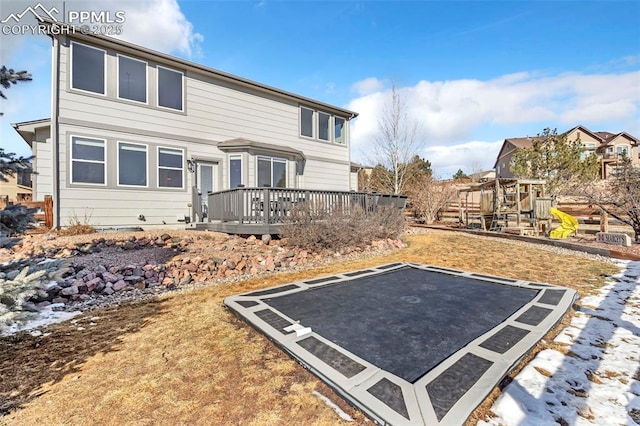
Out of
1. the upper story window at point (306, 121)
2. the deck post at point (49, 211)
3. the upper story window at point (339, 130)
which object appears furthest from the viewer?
the upper story window at point (339, 130)

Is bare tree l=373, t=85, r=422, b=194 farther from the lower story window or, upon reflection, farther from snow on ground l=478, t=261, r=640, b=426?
snow on ground l=478, t=261, r=640, b=426

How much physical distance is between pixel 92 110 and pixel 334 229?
8150mm

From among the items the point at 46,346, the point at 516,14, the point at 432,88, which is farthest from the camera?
the point at 432,88

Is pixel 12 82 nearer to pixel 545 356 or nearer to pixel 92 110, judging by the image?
pixel 545 356

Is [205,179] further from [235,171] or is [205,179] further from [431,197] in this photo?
[431,197]

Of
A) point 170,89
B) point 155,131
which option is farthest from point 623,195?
point 170,89

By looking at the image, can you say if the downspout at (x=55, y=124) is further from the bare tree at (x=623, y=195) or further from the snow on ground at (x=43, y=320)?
the bare tree at (x=623, y=195)

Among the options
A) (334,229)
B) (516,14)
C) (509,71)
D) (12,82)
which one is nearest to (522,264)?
(334,229)

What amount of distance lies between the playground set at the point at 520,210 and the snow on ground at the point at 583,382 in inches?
298

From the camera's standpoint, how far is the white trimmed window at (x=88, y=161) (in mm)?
8117

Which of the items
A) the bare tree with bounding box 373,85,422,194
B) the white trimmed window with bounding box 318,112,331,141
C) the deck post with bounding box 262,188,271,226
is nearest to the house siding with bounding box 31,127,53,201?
the deck post with bounding box 262,188,271,226

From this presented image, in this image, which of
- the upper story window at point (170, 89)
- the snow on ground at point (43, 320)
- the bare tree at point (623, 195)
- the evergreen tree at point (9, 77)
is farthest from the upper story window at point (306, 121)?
the snow on ground at point (43, 320)

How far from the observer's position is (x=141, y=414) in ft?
5.57

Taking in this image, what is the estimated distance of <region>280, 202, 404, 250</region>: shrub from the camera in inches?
258
